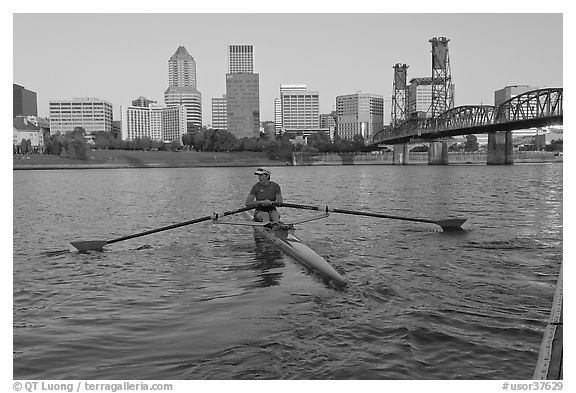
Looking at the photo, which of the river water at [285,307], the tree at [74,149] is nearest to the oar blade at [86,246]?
the river water at [285,307]

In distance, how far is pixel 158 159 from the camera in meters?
166

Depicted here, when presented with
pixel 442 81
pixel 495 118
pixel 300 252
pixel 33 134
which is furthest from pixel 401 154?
pixel 300 252

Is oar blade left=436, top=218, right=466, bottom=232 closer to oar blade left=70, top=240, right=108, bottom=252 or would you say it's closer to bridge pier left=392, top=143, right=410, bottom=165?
oar blade left=70, top=240, right=108, bottom=252

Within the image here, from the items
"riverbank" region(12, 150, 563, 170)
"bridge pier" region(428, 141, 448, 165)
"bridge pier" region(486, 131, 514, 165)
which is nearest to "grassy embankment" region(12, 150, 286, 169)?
"riverbank" region(12, 150, 563, 170)

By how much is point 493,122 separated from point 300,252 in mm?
95383

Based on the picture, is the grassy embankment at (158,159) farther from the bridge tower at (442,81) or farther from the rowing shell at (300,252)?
the rowing shell at (300,252)

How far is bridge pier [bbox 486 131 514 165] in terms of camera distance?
117175 millimetres

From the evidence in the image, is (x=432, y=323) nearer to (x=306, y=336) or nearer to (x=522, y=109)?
(x=306, y=336)

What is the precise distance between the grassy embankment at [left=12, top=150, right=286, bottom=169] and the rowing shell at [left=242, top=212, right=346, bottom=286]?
14103 centimetres

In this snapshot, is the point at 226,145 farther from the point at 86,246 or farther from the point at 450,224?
the point at 86,246

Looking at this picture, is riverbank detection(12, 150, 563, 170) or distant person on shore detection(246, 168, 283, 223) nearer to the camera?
distant person on shore detection(246, 168, 283, 223)

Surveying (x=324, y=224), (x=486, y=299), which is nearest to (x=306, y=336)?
(x=486, y=299)
